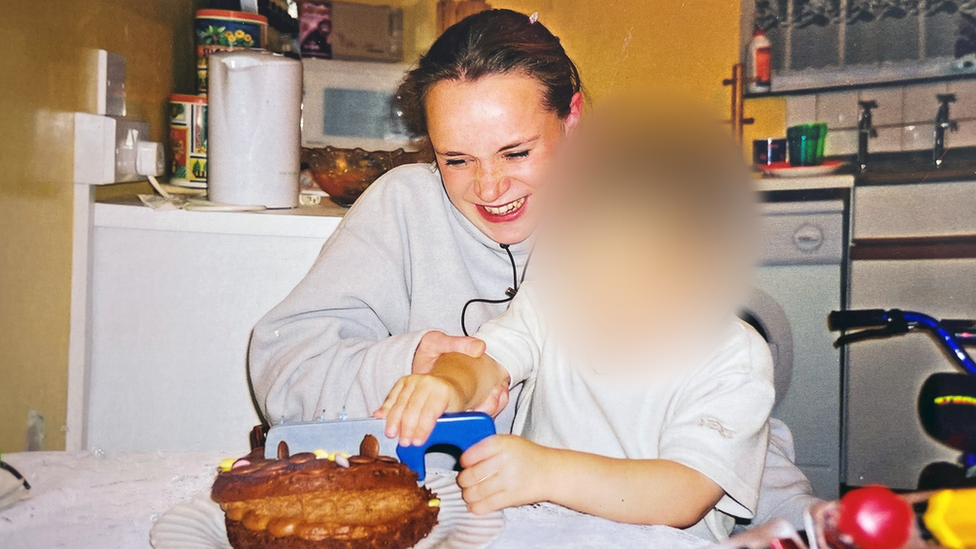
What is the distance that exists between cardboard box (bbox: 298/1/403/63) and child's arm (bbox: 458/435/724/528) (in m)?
0.71

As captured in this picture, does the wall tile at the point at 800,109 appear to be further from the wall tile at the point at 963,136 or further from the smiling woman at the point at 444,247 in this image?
the smiling woman at the point at 444,247

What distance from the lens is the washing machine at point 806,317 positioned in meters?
1.04

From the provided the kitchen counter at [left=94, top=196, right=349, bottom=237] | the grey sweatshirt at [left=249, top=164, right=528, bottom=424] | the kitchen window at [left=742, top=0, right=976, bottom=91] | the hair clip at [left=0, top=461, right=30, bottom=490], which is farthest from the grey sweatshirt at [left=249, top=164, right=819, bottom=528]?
the kitchen window at [left=742, top=0, right=976, bottom=91]

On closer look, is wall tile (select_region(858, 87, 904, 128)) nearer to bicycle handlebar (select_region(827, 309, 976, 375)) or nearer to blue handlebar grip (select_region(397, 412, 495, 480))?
bicycle handlebar (select_region(827, 309, 976, 375))

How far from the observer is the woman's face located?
26.2 inches

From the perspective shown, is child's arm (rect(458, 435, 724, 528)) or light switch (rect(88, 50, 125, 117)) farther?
light switch (rect(88, 50, 125, 117))

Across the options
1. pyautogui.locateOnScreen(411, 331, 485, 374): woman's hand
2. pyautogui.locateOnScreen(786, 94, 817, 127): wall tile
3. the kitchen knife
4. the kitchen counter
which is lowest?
the kitchen knife

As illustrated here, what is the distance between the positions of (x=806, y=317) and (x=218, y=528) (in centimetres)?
86

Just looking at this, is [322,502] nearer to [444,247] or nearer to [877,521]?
[877,521]

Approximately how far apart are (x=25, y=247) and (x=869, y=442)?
109cm

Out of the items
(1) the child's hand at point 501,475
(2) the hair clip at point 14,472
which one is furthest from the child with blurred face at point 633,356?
(2) the hair clip at point 14,472

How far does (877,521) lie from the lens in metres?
0.31

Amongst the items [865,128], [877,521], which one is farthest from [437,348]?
[865,128]

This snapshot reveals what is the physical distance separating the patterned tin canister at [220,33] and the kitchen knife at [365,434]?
0.72 metres
